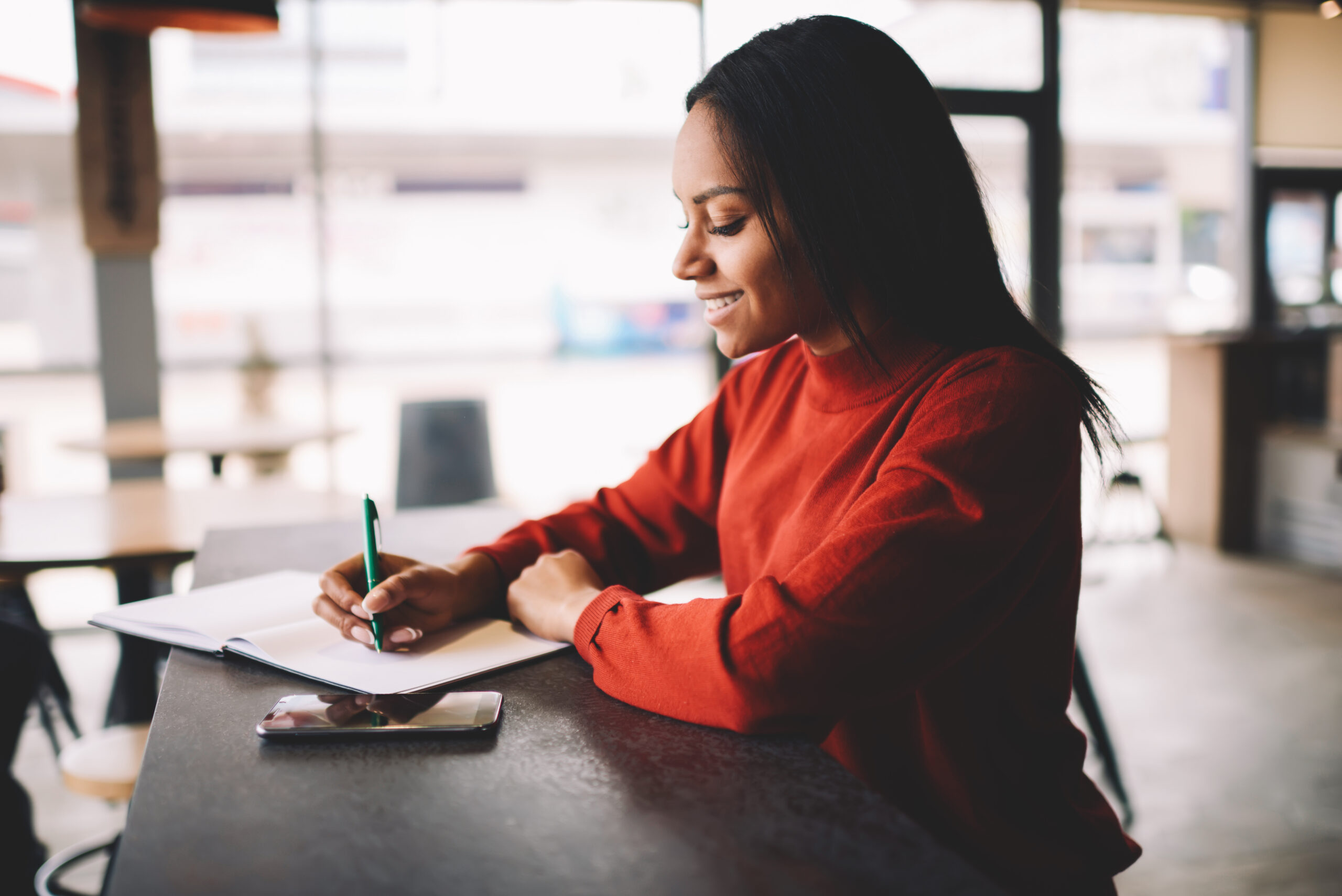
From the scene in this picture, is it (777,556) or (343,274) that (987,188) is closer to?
(777,556)

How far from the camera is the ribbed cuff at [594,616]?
0.89 meters

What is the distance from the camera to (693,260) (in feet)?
3.39

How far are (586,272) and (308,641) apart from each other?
3792 millimetres

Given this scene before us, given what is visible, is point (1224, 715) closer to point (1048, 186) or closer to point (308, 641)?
point (1048, 186)

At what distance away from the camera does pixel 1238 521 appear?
5207 millimetres

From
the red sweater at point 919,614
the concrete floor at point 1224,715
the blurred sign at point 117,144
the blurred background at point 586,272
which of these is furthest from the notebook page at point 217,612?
the blurred sign at point 117,144

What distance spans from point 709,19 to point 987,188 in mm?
3741

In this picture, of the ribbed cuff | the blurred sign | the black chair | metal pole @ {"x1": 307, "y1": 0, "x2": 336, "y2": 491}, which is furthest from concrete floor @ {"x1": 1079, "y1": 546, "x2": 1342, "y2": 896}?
the blurred sign

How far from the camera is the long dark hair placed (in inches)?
35.9

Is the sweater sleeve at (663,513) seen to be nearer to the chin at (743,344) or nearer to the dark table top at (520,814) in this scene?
the chin at (743,344)

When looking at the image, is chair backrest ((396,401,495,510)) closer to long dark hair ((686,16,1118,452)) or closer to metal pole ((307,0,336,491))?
metal pole ((307,0,336,491))

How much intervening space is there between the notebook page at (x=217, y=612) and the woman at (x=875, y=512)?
91 mm

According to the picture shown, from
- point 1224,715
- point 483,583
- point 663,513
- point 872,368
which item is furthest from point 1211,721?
point 483,583

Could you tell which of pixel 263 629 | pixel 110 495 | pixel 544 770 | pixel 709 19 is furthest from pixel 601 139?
pixel 544 770
